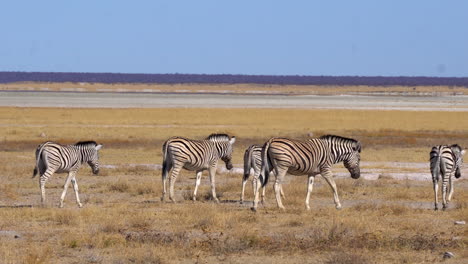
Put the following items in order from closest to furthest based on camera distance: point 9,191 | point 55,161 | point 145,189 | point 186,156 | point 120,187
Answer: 1. point 55,161
2. point 186,156
3. point 9,191
4. point 145,189
5. point 120,187

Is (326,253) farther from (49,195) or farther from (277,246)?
(49,195)

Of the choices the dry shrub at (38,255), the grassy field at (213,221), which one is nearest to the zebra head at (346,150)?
the grassy field at (213,221)

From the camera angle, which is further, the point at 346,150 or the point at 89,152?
the point at 89,152

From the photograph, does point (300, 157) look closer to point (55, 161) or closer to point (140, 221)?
point (140, 221)

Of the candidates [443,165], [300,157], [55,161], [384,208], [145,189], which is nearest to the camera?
[300,157]

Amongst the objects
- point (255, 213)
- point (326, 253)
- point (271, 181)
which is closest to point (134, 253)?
point (326, 253)

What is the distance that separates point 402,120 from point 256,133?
52.6 ft

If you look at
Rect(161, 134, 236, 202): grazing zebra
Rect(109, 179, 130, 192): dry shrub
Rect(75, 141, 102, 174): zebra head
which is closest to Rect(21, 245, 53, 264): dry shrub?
Rect(75, 141, 102, 174): zebra head

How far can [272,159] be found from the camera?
17234mm

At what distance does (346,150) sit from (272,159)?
1.91m

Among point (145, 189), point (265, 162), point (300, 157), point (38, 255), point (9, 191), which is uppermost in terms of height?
point (300, 157)

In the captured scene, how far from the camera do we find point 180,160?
18594 millimetres

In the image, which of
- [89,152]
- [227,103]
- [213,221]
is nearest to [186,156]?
[89,152]

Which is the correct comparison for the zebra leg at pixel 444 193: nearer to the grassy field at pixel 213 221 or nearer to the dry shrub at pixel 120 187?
the grassy field at pixel 213 221
